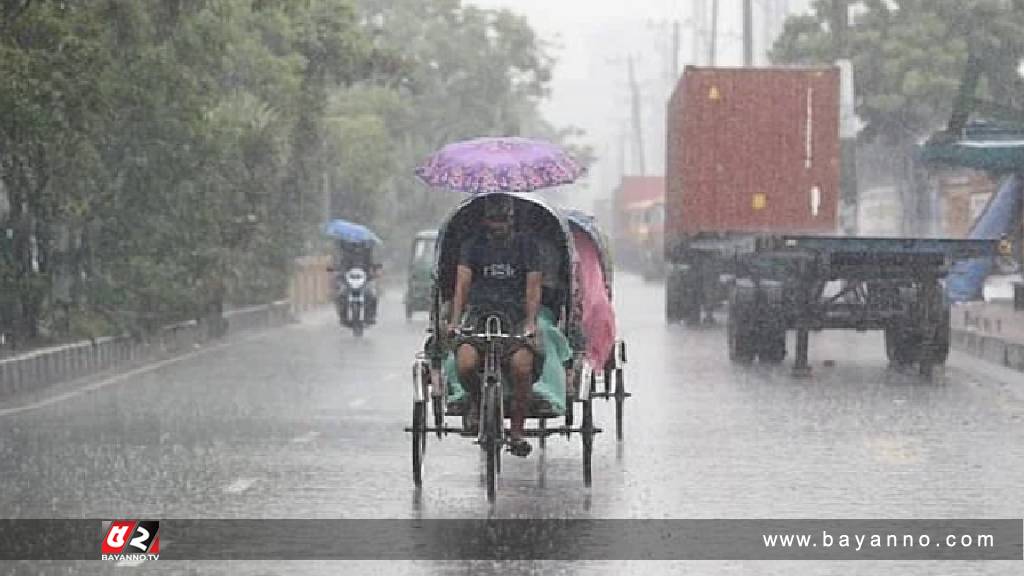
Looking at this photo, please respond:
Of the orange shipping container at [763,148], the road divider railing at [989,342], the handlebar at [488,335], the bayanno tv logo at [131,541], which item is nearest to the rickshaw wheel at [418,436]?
the handlebar at [488,335]

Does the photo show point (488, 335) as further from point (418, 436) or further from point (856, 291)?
point (856, 291)

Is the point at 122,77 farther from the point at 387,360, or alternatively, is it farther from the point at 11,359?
the point at 11,359

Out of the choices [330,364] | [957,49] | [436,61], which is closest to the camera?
[330,364]

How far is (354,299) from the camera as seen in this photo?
34469mm

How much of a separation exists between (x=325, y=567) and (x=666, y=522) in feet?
7.69

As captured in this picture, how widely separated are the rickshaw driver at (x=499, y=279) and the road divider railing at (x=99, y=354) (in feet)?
32.6

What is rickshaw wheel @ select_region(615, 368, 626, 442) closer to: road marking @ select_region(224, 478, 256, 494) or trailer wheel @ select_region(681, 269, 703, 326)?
road marking @ select_region(224, 478, 256, 494)

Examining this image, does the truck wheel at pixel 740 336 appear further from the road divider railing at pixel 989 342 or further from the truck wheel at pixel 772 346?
the road divider railing at pixel 989 342

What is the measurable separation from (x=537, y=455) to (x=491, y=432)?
10.2 ft

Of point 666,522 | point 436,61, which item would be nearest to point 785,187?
point 666,522

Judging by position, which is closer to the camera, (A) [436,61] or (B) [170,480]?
(B) [170,480]

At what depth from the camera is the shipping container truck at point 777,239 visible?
24344 mm

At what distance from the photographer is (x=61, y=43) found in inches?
985

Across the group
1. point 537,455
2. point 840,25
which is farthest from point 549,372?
point 840,25
